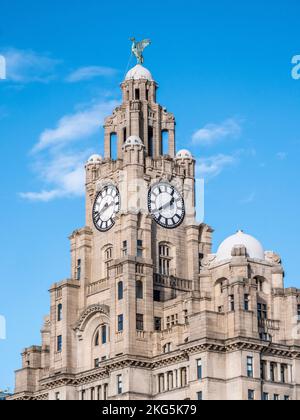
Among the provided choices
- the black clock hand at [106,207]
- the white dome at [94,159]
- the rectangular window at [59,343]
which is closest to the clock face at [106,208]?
the black clock hand at [106,207]

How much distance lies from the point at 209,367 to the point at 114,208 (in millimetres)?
27655

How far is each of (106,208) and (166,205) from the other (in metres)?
7.30

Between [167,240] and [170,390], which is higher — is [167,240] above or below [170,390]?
above

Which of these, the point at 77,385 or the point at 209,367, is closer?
the point at 209,367

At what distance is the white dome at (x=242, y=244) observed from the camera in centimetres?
12444

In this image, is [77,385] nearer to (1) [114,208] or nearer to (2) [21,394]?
(2) [21,394]

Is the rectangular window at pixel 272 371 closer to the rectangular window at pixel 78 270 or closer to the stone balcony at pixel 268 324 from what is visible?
the stone balcony at pixel 268 324

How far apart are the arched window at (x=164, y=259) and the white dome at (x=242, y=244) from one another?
835 centimetres

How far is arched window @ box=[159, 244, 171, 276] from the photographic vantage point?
13177 centimetres

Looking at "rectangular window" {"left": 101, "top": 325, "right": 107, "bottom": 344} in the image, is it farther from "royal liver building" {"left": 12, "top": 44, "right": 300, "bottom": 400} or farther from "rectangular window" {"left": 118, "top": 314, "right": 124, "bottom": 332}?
"rectangular window" {"left": 118, "top": 314, "right": 124, "bottom": 332}

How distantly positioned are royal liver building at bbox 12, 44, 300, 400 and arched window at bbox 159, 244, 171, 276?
0.54ft
